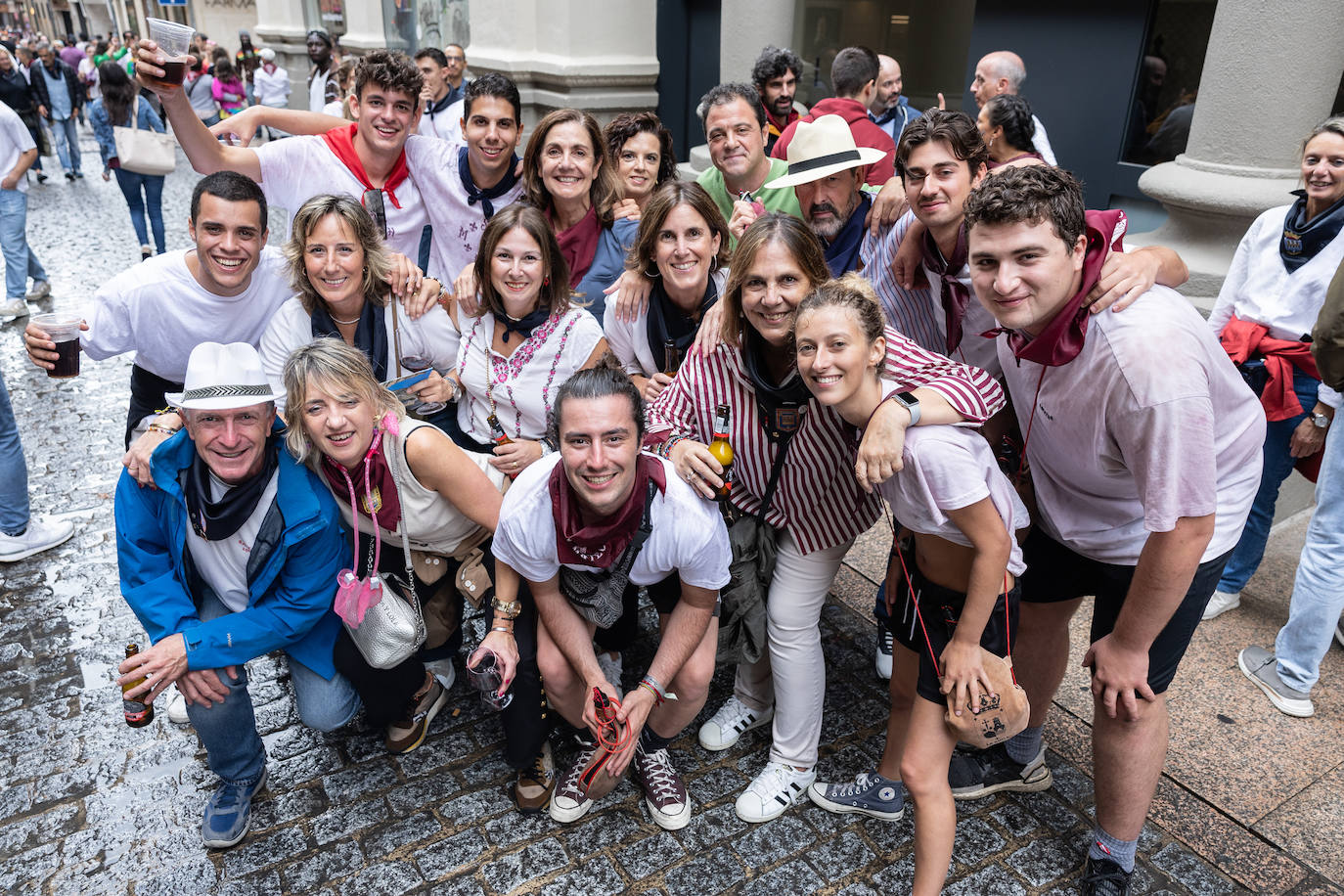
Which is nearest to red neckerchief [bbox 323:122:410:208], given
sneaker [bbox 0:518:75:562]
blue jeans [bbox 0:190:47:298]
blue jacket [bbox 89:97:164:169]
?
sneaker [bbox 0:518:75:562]

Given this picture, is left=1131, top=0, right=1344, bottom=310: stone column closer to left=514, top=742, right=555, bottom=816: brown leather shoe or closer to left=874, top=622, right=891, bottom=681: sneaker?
left=874, top=622, right=891, bottom=681: sneaker

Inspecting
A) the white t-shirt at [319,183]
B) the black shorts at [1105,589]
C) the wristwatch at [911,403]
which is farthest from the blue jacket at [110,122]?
the black shorts at [1105,589]

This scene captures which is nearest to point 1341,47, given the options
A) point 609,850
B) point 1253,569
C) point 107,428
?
point 1253,569

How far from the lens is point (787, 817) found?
321cm

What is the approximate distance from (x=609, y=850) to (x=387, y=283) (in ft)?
7.73

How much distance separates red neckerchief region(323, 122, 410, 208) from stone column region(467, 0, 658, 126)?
5.07 m

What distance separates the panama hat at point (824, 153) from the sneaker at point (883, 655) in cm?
191

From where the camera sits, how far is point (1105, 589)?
9.44 ft

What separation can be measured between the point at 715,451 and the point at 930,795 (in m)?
1.28

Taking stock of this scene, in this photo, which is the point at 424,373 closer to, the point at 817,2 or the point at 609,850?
the point at 609,850

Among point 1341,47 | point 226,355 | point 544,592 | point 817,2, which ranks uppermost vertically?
point 817,2

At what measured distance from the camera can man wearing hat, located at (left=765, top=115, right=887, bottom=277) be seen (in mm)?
3720

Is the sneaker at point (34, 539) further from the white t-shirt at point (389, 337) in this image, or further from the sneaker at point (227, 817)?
the sneaker at point (227, 817)

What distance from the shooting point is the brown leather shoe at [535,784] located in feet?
10.6
